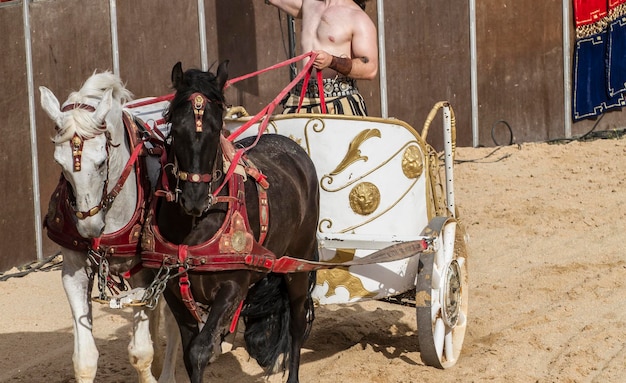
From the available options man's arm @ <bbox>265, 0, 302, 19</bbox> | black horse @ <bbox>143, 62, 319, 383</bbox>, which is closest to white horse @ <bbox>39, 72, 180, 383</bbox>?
black horse @ <bbox>143, 62, 319, 383</bbox>

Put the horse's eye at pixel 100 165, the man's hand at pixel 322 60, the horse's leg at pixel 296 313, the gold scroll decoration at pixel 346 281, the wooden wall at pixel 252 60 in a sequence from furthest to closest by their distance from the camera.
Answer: the wooden wall at pixel 252 60, the gold scroll decoration at pixel 346 281, the man's hand at pixel 322 60, the horse's leg at pixel 296 313, the horse's eye at pixel 100 165

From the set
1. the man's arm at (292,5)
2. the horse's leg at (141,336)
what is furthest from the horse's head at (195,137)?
the man's arm at (292,5)

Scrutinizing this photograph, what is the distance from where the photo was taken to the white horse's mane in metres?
4.45

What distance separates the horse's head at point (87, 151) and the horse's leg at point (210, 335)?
2.01ft

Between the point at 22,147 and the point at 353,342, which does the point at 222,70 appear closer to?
the point at 353,342

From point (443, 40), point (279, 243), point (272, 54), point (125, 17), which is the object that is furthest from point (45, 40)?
point (279, 243)

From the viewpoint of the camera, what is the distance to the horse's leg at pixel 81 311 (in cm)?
493

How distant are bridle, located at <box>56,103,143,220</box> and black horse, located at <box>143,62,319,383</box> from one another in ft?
0.69

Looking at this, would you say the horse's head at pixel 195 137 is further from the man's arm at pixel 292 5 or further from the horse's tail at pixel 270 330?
the man's arm at pixel 292 5

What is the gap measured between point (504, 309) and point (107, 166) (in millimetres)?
3619

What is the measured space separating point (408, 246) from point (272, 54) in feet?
16.1

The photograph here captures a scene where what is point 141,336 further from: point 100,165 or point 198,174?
point 198,174

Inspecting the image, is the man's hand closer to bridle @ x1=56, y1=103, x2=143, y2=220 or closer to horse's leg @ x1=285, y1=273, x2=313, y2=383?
horse's leg @ x1=285, y1=273, x2=313, y2=383

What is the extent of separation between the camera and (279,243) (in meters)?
5.19
